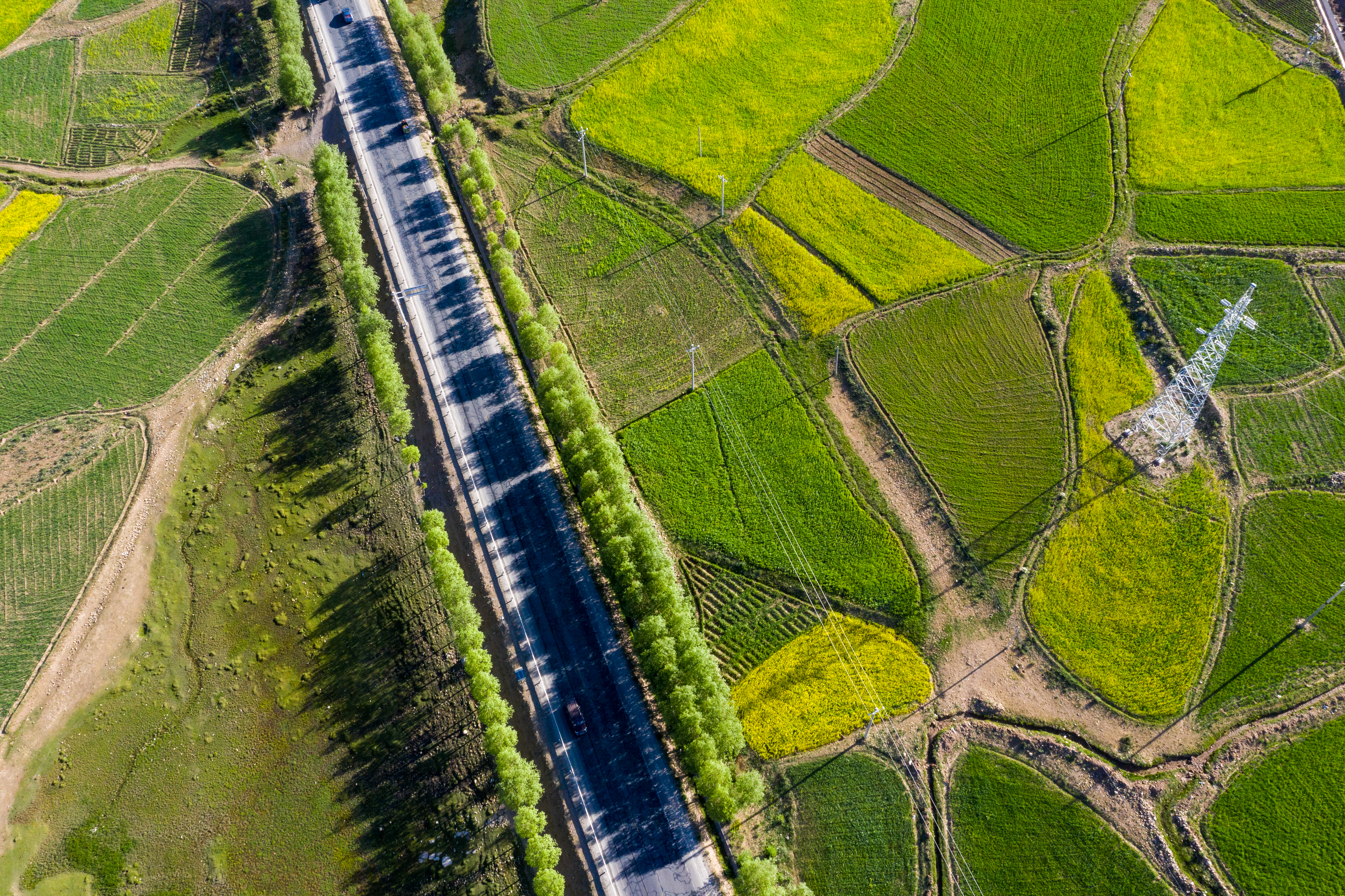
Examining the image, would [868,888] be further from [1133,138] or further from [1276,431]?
[1133,138]

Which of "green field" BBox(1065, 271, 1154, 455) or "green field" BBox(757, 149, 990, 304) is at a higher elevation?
"green field" BBox(757, 149, 990, 304)

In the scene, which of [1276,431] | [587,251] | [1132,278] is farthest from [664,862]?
[1132,278]

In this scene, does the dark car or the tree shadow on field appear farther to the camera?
the dark car

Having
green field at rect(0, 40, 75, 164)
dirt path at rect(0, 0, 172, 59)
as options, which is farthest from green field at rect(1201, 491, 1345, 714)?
dirt path at rect(0, 0, 172, 59)

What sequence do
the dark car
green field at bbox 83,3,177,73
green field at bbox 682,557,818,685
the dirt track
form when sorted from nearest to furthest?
the dark car, green field at bbox 682,557,818,685, the dirt track, green field at bbox 83,3,177,73

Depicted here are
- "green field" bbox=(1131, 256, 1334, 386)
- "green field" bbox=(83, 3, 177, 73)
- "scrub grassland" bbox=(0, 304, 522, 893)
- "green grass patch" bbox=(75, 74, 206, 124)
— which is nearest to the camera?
"scrub grassland" bbox=(0, 304, 522, 893)

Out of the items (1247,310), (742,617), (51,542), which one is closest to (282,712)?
(51,542)

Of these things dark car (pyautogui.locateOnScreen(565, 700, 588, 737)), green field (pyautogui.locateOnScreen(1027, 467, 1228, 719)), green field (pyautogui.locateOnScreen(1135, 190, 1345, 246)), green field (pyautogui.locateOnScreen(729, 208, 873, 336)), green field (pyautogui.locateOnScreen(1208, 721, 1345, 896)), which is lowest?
green field (pyautogui.locateOnScreen(1208, 721, 1345, 896))

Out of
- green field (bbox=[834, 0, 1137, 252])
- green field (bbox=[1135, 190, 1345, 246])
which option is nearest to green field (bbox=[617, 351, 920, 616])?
green field (bbox=[834, 0, 1137, 252])

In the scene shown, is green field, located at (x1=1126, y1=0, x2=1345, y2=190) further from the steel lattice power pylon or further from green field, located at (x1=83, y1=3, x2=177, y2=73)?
green field, located at (x1=83, y1=3, x2=177, y2=73)
